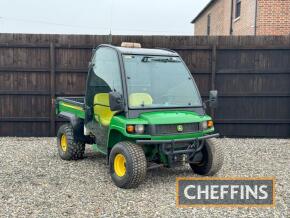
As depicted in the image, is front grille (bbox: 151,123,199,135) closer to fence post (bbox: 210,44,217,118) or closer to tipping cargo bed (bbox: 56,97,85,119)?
tipping cargo bed (bbox: 56,97,85,119)

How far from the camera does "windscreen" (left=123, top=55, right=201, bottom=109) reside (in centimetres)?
580

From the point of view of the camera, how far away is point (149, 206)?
488cm

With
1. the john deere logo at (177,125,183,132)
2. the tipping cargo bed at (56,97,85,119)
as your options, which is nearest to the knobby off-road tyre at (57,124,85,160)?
the tipping cargo bed at (56,97,85,119)

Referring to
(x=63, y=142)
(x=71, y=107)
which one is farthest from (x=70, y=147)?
(x=71, y=107)

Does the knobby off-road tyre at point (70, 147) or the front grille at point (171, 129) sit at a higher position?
the front grille at point (171, 129)

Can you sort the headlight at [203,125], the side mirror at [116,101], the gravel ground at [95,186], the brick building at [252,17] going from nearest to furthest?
1. the gravel ground at [95,186]
2. the side mirror at [116,101]
3. the headlight at [203,125]
4. the brick building at [252,17]

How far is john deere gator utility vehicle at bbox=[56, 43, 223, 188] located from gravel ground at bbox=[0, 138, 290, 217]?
0.38m

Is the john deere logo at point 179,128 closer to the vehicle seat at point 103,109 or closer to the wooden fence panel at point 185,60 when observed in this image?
the vehicle seat at point 103,109

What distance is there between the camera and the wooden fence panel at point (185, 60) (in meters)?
9.63

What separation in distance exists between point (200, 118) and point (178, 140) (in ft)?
2.02

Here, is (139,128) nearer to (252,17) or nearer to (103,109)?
(103,109)

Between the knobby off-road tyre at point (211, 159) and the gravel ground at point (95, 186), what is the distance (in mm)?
235

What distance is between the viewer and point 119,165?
18.8 feet

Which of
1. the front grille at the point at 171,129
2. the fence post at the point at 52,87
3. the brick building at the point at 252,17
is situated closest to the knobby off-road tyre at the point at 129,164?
the front grille at the point at 171,129
